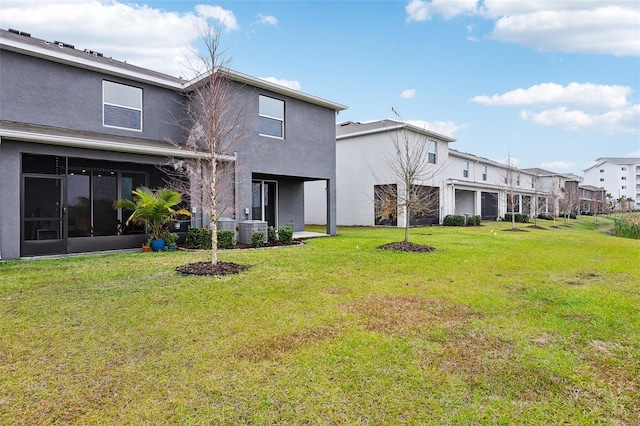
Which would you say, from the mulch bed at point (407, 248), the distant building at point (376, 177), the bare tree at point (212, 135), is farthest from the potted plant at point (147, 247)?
the distant building at point (376, 177)

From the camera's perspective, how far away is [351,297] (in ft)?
18.9

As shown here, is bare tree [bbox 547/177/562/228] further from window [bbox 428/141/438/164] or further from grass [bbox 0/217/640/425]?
grass [bbox 0/217/640/425]

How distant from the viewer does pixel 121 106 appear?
1260 centimetres

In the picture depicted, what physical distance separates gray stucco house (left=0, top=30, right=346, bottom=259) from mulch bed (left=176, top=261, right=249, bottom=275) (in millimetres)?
4749

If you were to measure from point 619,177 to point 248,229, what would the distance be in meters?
94.2

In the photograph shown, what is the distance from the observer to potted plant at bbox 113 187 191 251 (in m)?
10.3

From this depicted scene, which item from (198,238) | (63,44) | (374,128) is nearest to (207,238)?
(198,238)

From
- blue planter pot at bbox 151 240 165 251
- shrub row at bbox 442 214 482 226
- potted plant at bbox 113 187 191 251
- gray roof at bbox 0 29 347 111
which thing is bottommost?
blue planter pot at bbox 151 240 165 251

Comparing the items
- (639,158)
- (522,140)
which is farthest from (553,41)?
(639,158)

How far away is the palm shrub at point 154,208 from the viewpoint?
1026 centimetres

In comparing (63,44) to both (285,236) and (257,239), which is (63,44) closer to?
(257,239)

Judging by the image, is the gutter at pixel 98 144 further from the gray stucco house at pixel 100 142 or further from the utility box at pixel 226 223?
the utility box at pixel 226 223

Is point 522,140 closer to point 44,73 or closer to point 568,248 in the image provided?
point 568,248

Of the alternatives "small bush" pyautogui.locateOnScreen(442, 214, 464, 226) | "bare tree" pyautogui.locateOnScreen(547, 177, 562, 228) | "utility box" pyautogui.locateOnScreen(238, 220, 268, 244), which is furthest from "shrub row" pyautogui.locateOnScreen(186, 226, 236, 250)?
"bare tree" pyautogui.locateOnScreen(547, 177, 562, 228)
